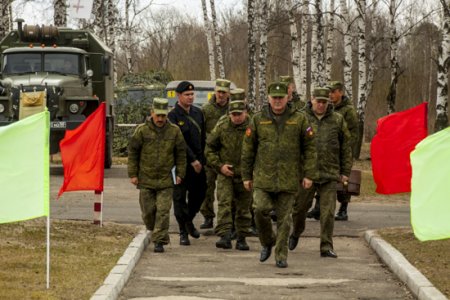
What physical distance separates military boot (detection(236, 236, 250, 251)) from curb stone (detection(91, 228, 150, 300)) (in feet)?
3.71

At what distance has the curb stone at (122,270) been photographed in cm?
1076

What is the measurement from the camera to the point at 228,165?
14.9 m

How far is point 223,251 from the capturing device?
14.8m

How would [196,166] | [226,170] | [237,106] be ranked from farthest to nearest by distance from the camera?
[196,166]
[226,170]
[237,106]

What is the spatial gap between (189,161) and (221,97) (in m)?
1.03

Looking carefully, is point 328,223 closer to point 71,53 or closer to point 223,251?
point 223,251

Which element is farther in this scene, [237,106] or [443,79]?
[443,79]

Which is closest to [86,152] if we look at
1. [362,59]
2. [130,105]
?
[362,59]

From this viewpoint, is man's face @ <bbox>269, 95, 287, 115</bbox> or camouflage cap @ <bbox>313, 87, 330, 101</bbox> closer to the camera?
man's face @ <bbox>269, 95, 287, 115</bbox>

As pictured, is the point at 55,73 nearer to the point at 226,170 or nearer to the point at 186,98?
the point at 186,98

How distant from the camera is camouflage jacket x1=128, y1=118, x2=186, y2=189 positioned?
14.7m

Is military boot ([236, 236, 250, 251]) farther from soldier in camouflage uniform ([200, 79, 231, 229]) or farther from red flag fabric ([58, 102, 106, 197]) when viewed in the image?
red flag fabric ([58, 102, 106, 197])

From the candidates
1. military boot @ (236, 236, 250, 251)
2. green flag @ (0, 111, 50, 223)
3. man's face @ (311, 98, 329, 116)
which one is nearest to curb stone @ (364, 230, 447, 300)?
military boot @ (236, 236, 250, 251)

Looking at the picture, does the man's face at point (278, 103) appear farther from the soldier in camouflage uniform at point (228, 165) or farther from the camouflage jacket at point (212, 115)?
the camouflage jacket at point (212, 115)
